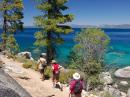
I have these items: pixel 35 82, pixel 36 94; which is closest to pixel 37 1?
pixel 35 82

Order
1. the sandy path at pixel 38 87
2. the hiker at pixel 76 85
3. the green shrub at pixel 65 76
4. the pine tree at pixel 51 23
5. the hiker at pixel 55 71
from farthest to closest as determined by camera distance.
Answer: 1. the pine tree at pixel 51 23
2. the green shrub at pixel 65 76
3. the hiker at pixel 55 71
4. the sandy path at pixel 38 87
5. the hiker at pixel 76 85

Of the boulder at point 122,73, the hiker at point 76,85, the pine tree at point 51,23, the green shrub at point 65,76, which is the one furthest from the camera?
the boulder at point 122,73

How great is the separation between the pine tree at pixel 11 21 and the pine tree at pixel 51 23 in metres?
5.15

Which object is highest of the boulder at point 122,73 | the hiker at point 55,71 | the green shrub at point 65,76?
the hiker at point 55,71

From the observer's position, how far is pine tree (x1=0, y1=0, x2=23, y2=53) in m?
44.1

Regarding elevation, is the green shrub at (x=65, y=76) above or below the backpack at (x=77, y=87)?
below

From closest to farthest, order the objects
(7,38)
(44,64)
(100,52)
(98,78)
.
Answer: (44,64) → (98,78) → (7,38) → (100,52)

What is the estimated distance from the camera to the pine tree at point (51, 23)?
38.9 m

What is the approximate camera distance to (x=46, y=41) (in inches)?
1553

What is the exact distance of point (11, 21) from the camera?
45.4 m

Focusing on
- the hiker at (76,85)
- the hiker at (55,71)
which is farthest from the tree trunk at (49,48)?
the hiker at (76,85)

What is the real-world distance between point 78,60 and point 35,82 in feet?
79.2

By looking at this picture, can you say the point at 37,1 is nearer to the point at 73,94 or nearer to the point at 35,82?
the point at 35,82

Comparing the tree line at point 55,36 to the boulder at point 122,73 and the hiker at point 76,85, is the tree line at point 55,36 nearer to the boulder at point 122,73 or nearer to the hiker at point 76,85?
the boulder at point 122,73
